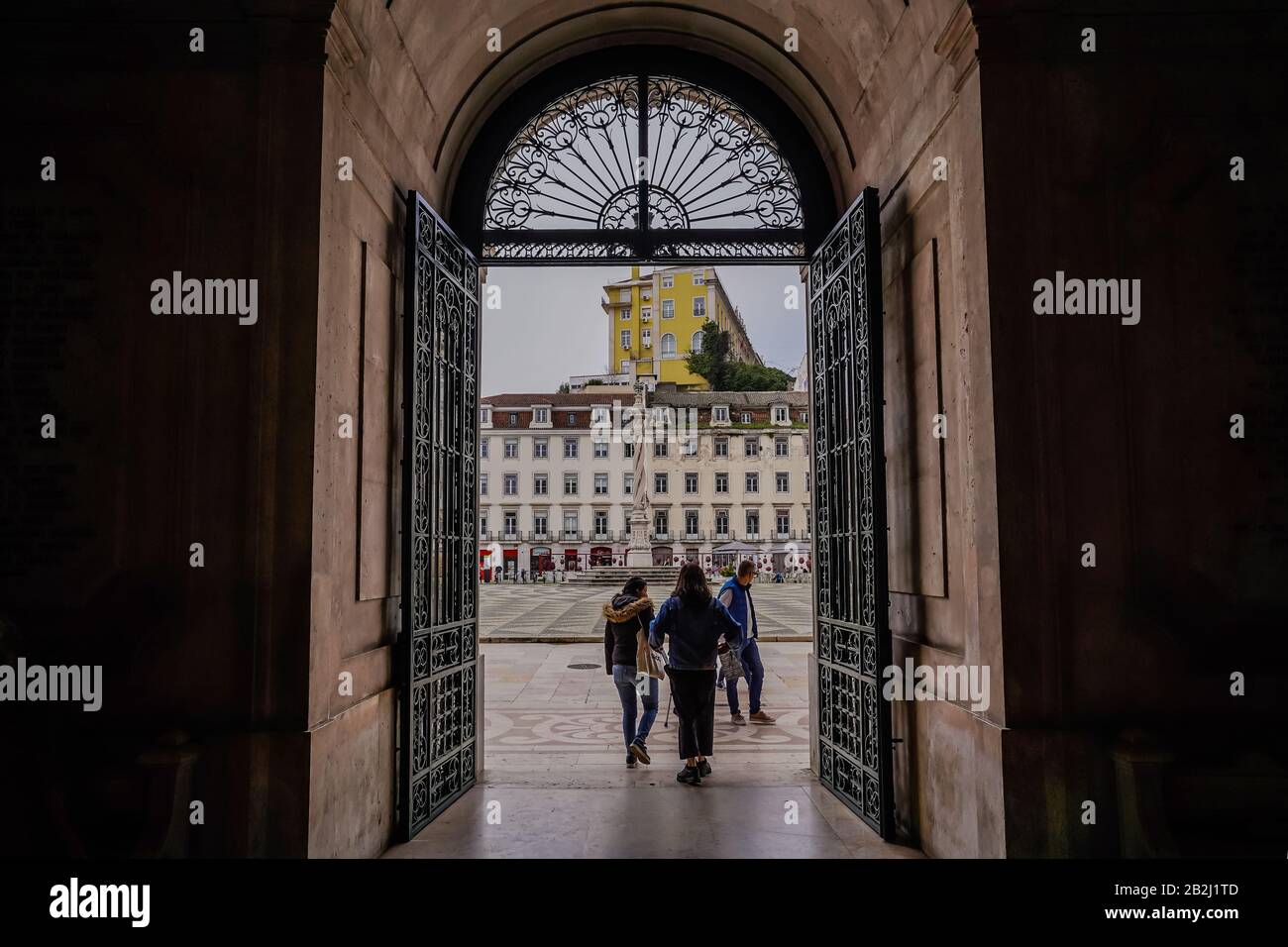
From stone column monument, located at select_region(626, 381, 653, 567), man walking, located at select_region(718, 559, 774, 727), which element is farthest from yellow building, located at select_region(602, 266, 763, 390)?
man walking, located at select_region(718, 559, 774, 727)

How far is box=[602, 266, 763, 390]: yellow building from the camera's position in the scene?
62500 mm

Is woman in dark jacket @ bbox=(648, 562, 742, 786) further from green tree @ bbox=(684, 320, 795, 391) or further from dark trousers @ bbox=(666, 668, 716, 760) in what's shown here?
green tree @ bbox=(684, 320, 795, 391)

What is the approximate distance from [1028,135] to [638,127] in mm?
3235

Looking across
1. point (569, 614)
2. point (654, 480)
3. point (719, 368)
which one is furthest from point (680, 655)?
point (719, 368)

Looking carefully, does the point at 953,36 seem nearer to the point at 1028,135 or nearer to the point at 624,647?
the point at 1028,135

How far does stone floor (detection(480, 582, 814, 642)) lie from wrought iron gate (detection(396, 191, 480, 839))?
4240 millimetres

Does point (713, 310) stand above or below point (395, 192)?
above

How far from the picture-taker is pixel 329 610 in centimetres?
372

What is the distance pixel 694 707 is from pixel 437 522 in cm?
228

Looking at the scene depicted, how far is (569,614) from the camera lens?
23.7 metres

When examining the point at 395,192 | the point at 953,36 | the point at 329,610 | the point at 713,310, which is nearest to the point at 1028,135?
the point at 953,36

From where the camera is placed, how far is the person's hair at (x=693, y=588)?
19.2 ft

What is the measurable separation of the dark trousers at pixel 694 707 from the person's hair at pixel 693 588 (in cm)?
52

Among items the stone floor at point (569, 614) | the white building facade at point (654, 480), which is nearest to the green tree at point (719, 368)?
the white building facade at point (654, 480)
